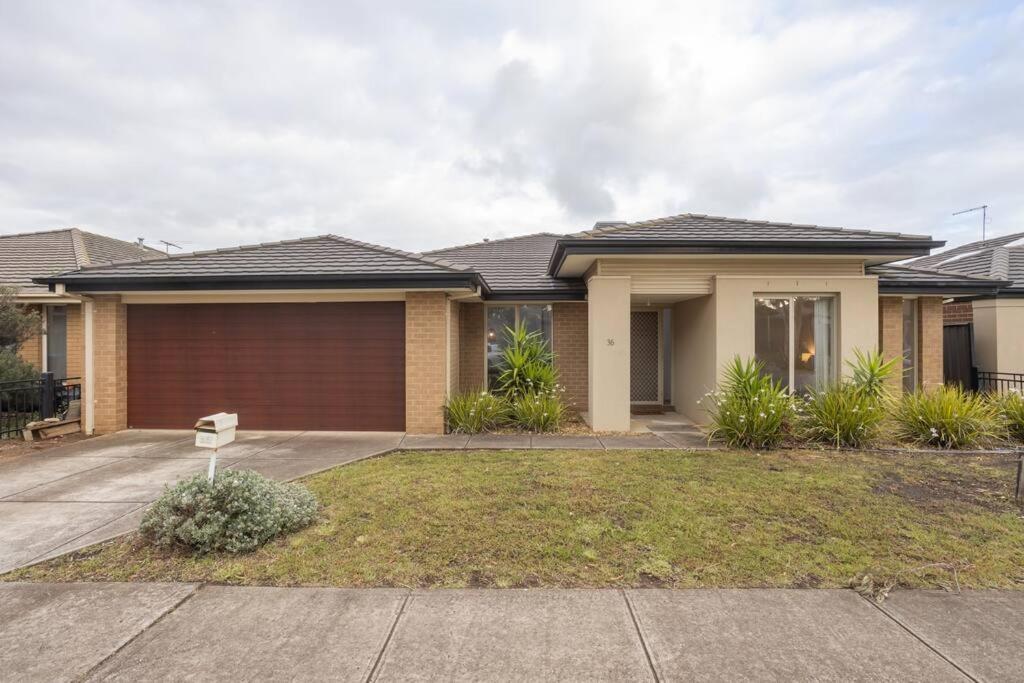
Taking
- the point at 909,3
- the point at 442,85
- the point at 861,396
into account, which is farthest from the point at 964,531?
the point at 442,85

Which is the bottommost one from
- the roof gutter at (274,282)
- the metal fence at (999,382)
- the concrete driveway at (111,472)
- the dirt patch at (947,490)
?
the dirt patch at (947,490)

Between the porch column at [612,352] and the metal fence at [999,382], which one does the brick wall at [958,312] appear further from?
the porch column at [612,352]

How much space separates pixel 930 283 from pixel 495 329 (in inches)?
394

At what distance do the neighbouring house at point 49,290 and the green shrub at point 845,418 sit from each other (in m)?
14.6

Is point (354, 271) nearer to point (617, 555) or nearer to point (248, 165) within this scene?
point (617, 555)

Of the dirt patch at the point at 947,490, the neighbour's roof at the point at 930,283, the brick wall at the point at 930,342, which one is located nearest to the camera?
the dirt patch at the point at 947,490

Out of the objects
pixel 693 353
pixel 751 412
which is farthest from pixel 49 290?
pixel 751 412

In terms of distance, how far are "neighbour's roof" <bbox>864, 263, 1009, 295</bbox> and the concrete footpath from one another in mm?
9179

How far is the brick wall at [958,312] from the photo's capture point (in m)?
13.0

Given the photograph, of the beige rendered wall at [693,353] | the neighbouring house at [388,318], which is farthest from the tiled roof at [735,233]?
the beige rendered wall at [693,353]

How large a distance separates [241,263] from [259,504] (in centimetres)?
667

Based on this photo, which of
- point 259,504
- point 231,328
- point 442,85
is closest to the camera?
point 259,504

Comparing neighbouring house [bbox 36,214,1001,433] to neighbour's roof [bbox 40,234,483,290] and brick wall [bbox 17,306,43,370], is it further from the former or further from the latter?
brick wall [bbox 17,306,43,370]

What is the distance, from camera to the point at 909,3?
9.41m
